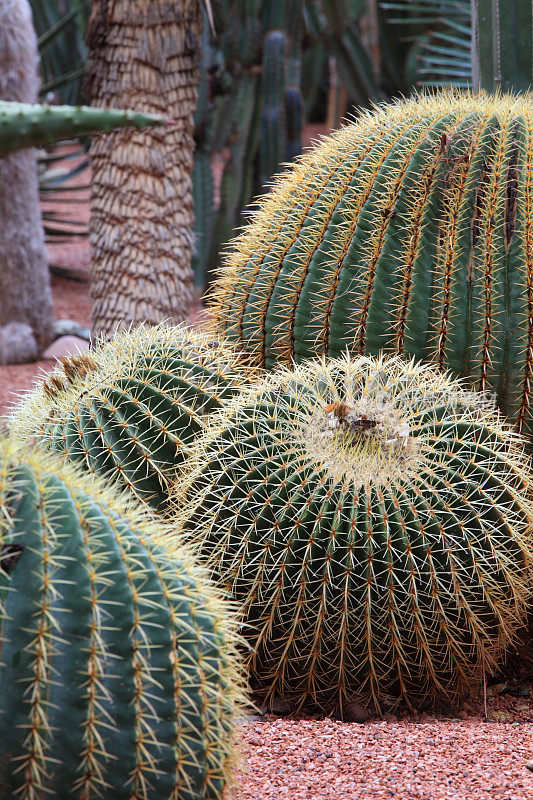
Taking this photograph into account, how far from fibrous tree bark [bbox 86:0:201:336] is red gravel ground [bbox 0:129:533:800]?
138 inches

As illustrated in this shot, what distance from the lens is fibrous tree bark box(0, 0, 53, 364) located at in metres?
7.02

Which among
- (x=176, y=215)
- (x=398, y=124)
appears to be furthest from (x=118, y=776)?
(x=176, y=215)

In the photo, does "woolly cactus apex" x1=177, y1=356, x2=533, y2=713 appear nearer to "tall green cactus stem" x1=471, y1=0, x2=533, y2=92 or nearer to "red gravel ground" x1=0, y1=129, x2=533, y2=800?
"red gravel ground" x1=0, y1=129, x2=533, y2=800

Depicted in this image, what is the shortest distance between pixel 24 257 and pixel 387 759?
604 centimetres

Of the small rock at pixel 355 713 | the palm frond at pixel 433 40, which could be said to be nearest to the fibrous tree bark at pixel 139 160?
the small rock at pixel 355 713

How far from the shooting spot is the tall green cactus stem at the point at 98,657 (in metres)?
1.59

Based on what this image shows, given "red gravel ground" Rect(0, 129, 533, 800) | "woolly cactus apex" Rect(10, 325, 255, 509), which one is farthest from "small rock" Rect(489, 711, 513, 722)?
"woolly cactus apex" Rect(10, 325, 255, 509)

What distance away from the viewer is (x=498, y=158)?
310 centimetres

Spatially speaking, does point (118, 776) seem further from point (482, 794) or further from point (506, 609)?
point (506, 609)

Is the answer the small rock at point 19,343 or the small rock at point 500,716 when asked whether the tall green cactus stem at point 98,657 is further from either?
the small rock at point 19,343

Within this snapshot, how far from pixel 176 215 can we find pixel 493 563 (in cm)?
377

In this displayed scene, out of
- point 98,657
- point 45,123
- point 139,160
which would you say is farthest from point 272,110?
point 98,657

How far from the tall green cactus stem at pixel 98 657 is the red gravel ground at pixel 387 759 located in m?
0.24

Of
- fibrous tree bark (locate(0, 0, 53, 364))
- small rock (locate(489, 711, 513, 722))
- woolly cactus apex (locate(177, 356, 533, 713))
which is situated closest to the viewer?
woolly cactus apex (locate(177, 356, 533, 713))
